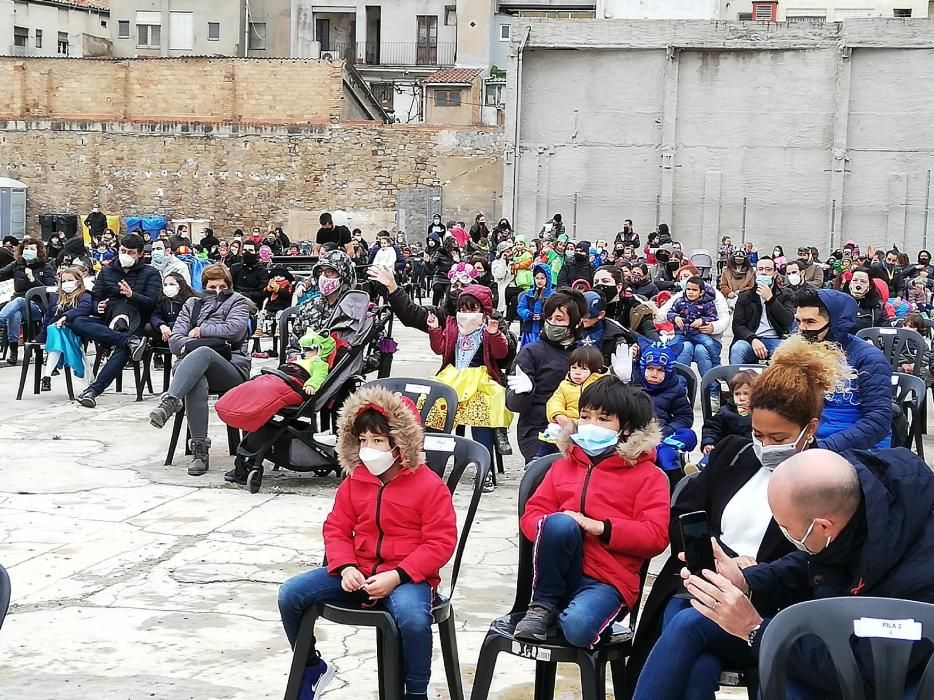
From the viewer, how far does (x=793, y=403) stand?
4.20 metres

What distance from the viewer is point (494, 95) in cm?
4703

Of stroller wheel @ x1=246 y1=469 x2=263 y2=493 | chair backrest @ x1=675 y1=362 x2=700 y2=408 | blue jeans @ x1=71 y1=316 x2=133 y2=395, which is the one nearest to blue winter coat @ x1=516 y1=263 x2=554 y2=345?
blue jeans @ x1=71 y1=316 x2=133 y2=395

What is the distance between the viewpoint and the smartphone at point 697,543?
3.99 metres

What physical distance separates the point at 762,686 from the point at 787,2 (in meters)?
50.9

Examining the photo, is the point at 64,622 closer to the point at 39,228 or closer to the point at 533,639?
the point at 533,639

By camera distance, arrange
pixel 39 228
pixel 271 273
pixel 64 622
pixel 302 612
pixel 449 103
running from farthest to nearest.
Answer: pixel 449 103, pixel 39 228, pixel 271 273, pixel 64 622, pixel 302 612

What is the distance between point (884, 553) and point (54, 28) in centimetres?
5796

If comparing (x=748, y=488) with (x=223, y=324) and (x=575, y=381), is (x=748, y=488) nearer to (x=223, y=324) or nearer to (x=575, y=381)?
(x=575, y=381)

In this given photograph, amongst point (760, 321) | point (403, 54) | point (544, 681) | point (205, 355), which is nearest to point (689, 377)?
point (760, 321)

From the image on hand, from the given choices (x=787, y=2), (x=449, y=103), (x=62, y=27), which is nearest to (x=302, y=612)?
(x=449, y=103)

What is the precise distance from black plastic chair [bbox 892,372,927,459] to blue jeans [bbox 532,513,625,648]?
4.20 meters

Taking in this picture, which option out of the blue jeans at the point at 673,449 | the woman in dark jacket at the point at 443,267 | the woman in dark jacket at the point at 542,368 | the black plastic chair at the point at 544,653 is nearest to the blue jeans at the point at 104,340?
the woman in dark jacket at the point at 542,368

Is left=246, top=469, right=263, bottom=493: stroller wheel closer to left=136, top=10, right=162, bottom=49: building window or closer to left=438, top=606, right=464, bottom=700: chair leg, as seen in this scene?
left=438, top=606, right=464, bottom=700: chair leg

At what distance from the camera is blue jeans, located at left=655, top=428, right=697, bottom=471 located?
697 cm
